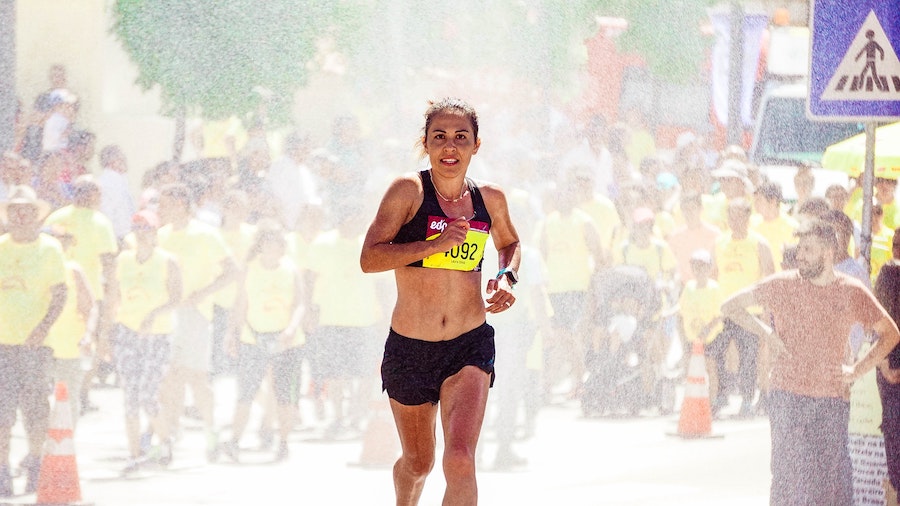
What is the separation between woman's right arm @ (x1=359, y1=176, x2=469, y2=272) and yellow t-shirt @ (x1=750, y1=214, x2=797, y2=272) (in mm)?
3840

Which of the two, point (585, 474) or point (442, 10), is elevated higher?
point (442, 10)

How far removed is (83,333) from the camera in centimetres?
643

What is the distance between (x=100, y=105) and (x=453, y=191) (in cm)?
346

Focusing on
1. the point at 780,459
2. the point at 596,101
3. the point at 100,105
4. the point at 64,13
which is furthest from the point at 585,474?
the point at 64,13

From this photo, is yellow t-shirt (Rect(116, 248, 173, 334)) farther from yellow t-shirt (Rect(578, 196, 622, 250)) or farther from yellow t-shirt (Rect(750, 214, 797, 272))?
yellow t-shirt (Rect(750, 214, 797, 272))

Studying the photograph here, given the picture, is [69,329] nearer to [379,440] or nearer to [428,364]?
[379,440]

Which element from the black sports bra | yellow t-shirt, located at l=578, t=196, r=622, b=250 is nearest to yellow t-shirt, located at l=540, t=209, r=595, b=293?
yellow t-shirt, located at l=578, t=196, r=622, b=250

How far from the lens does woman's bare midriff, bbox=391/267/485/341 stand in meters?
4.26

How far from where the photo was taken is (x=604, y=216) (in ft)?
25.5

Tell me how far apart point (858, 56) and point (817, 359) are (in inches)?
58.9

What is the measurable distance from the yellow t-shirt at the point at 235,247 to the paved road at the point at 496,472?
0.47 meters

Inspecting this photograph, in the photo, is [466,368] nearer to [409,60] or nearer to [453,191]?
[453,191]

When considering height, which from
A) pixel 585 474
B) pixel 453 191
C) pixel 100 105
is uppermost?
pixel 100 105

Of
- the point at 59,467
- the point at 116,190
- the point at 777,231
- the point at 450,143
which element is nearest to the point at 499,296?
the point at 450,143
